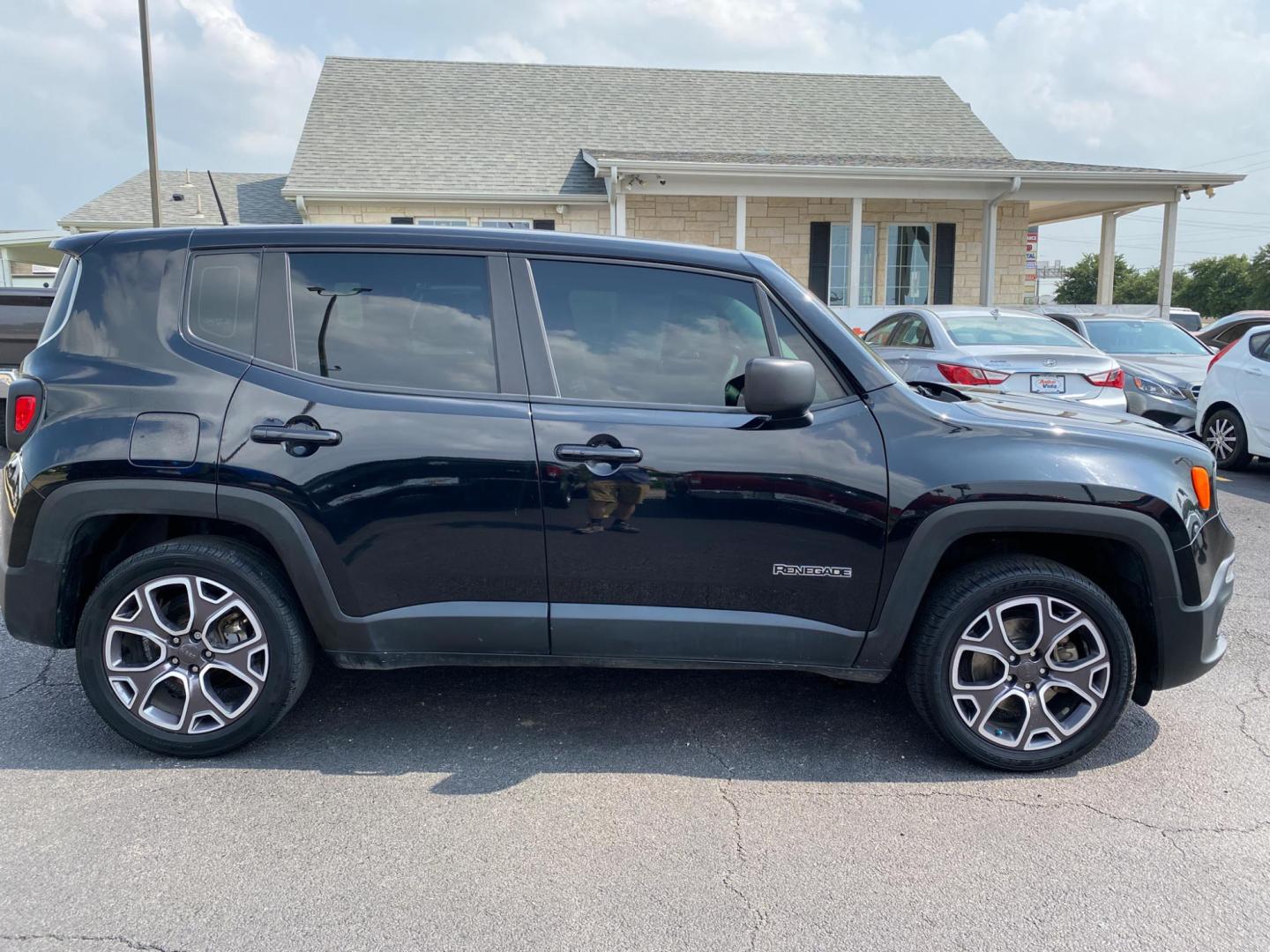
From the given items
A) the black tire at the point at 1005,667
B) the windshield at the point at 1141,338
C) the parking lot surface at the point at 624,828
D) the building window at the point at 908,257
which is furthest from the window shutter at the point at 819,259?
the black tire at the point at 1005,667

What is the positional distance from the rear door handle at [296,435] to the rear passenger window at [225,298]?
1.07 ft

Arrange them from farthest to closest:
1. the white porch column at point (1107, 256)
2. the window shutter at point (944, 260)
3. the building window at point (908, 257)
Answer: the white porch column at point (1107, 256)
the building window at point (908, 257)
the window shutter at point (944, 260)

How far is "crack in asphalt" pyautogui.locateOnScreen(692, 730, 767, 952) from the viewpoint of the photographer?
2.51 meters

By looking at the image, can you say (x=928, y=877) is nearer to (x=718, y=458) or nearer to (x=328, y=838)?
(x=718, y=458)

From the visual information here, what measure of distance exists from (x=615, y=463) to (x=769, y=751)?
124cm

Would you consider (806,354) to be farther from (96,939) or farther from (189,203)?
(189,203)

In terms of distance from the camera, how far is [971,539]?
338cm

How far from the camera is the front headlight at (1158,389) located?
34.0 ft

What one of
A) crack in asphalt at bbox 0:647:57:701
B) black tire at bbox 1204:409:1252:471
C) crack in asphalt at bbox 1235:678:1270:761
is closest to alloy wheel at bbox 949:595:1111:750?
crack in asphalt at bbox 1235:678:1270:761

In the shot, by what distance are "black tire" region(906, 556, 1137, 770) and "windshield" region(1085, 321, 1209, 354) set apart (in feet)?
31.1

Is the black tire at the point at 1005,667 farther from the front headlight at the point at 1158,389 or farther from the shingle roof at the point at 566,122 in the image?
the shingle roof at the point at 566,122

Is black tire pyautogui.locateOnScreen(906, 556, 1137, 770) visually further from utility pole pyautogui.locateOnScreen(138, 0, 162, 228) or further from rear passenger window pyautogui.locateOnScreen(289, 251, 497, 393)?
utility pole pyautogui.locateOnScreen(138, 0, 162, 228)

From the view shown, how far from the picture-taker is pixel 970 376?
26.5 ft

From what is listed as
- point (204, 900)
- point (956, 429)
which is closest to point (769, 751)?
point (956, 429)
